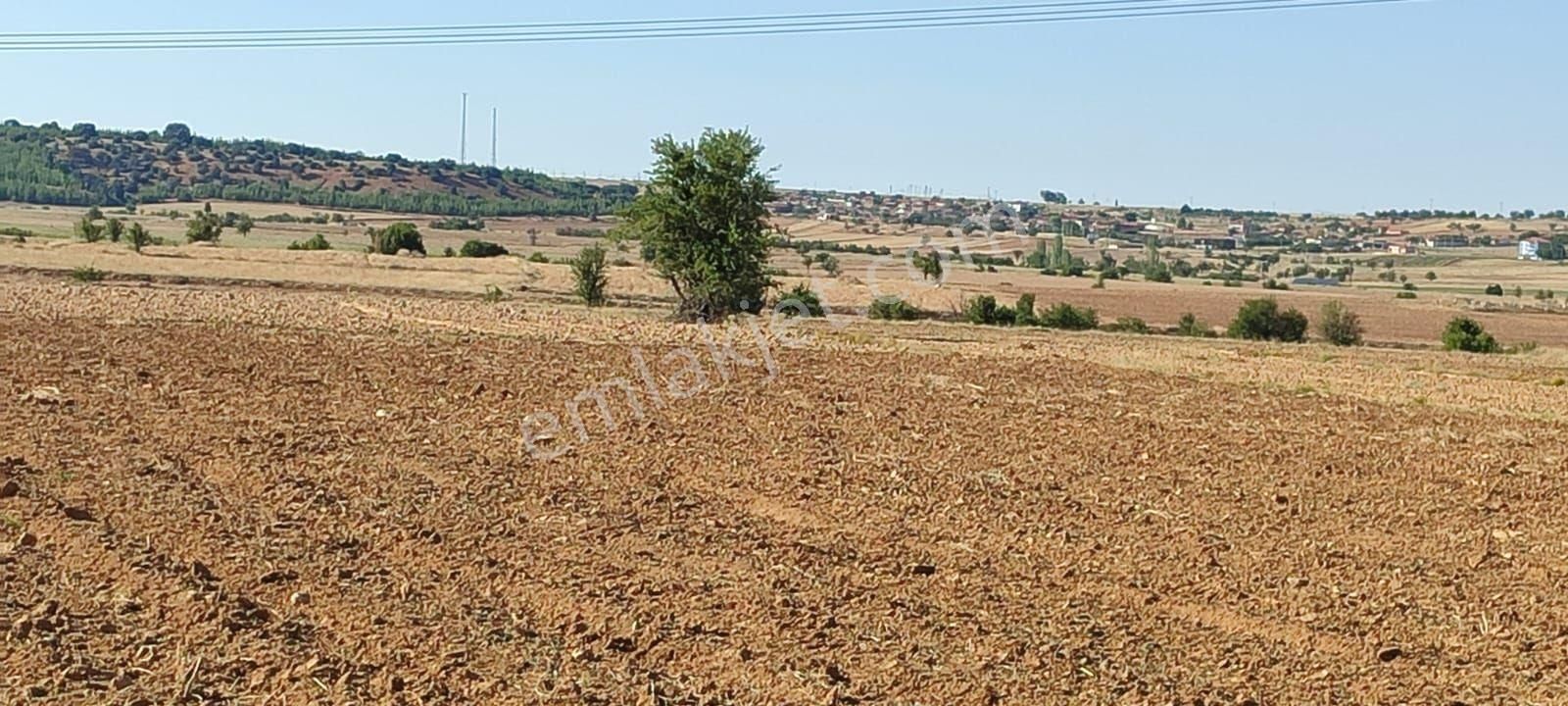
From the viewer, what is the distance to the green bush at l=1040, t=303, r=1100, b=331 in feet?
153

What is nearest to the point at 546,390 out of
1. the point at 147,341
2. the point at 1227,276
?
the point at 147,341

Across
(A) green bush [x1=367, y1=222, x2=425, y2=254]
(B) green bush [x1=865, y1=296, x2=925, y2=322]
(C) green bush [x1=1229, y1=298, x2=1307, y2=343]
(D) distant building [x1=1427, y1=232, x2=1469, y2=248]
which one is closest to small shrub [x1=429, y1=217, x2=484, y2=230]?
(A) green bush [x1=367, y1=222, x2=425, y2=254]

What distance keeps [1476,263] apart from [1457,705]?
12437 cm

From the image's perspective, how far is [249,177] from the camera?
490 ft

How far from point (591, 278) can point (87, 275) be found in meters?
13.0

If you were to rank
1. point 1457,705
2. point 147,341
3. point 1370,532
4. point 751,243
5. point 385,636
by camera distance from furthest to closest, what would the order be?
point 751,243, point 147,341, point 1370,532, point 385,636, point 1457,705

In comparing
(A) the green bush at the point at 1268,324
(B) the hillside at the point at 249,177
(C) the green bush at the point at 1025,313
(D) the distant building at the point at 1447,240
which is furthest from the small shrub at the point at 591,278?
(D) the distant building at the point at 1447,240

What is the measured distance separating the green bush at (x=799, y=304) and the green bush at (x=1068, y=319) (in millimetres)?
6656

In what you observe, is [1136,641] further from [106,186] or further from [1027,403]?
[106,186]

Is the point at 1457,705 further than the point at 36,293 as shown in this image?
No

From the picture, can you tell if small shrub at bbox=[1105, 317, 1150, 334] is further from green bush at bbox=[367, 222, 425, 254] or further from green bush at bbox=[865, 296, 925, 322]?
green bush at bbox=[367, 222, 425, 254]

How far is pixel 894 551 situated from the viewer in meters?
10.7

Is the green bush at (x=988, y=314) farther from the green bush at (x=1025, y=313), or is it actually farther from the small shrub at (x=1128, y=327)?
the small shrub at (x=1128, y=327)

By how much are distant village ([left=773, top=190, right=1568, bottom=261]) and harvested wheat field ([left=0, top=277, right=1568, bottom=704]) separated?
20189mm
